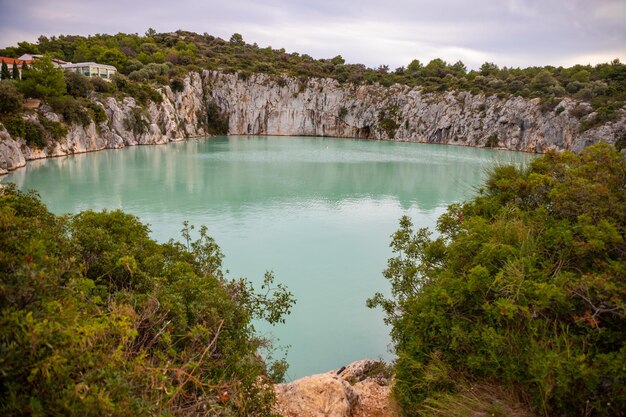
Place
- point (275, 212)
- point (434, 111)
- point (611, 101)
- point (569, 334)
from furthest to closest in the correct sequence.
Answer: point (434, 111) < point (611, 101) < point (275, 212) < point (569, 334)

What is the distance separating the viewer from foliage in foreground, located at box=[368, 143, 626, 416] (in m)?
3.28

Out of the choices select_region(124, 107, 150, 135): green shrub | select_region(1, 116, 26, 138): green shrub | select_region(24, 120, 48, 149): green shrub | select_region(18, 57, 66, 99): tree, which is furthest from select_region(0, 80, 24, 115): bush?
select_region(124, 107, 150, 135): green shrub

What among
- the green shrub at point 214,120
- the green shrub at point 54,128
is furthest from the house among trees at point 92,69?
the green shrub at point 54,128

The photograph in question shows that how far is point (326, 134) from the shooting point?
69.1 m

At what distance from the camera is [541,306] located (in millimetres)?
3715

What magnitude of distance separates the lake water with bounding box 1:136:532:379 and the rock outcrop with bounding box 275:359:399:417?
7.06 feet

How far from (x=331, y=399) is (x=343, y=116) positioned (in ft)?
213

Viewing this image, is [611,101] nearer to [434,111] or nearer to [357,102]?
[434,111]

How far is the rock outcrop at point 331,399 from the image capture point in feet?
17.7

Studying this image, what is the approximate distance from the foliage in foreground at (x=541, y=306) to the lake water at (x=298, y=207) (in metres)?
2.28

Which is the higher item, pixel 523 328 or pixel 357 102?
pixel 357 102

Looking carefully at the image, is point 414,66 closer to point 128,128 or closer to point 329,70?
point 329,70

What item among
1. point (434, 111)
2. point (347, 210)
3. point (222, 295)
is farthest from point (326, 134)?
point (222, 295)

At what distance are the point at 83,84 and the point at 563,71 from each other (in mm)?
66365
